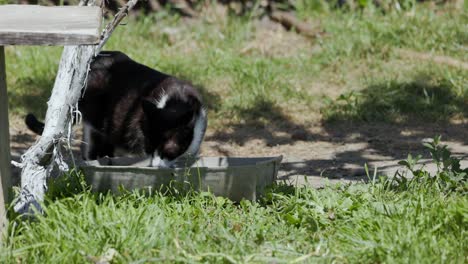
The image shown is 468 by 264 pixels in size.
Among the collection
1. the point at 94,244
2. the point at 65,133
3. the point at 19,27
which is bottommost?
the point at 94,244

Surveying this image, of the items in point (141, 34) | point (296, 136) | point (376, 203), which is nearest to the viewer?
point (376, 203)

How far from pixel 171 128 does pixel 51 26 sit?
2.55 meters

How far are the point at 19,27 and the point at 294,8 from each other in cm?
653

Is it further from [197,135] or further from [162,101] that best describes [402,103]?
[162,101]

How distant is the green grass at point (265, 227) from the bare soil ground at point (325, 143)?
149 cm

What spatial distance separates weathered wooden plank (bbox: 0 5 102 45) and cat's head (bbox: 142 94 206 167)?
1.92m

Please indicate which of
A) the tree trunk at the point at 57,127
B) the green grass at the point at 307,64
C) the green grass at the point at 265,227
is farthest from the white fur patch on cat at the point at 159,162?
the green grass at the point at 307,64

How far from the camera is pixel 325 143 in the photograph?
7.42 meters

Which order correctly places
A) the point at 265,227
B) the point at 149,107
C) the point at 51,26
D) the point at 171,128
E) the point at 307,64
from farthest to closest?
1. the point at 307,64
2. the point at 171,128
3. the point at 149,107
4. the point at 265,227
5. the point at 51,26

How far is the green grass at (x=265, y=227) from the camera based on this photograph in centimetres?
387

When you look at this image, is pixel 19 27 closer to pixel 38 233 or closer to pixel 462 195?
pixel 38 233

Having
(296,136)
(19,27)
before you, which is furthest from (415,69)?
(19,27)

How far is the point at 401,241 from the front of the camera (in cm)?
388

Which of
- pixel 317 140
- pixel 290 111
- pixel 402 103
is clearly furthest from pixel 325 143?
pixel 402 103
